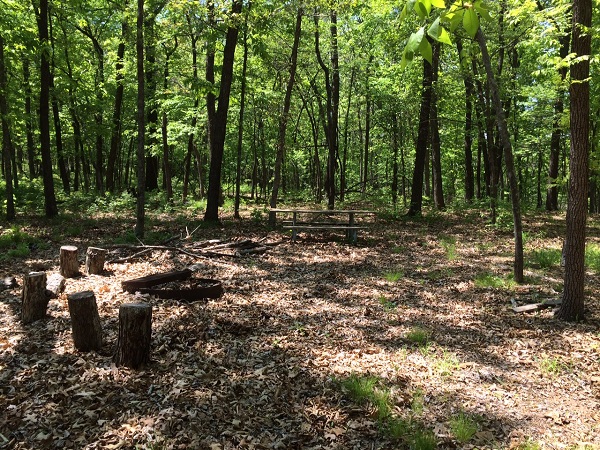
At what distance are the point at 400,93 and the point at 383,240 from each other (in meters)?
8.32

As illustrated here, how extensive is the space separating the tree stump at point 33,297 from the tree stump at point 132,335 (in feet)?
6.18

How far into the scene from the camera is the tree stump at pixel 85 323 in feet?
14.9

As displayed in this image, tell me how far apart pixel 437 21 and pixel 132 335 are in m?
4.20

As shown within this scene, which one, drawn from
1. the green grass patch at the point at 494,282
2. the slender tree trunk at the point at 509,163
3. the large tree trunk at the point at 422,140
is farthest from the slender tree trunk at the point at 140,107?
the large tree trunk at the point at 422,140

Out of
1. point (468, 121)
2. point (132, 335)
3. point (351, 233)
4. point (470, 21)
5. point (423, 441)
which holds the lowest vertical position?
point (423, 441)

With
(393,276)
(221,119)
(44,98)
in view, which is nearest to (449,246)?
(393,276)

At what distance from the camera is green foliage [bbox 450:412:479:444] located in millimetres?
3486

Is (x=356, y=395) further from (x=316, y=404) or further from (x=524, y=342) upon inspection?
(x=524, y=342)

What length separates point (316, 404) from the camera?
3984 millimetres

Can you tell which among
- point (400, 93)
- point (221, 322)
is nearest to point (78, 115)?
point (400, 93)

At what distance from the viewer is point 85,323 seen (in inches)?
182

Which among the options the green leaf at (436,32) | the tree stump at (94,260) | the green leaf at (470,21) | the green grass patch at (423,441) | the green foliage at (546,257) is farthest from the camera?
the green foliage at (546,257)

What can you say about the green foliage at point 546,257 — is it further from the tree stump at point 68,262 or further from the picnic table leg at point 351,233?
the tree stump at point 68,262

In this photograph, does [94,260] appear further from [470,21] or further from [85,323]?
[470,21]
